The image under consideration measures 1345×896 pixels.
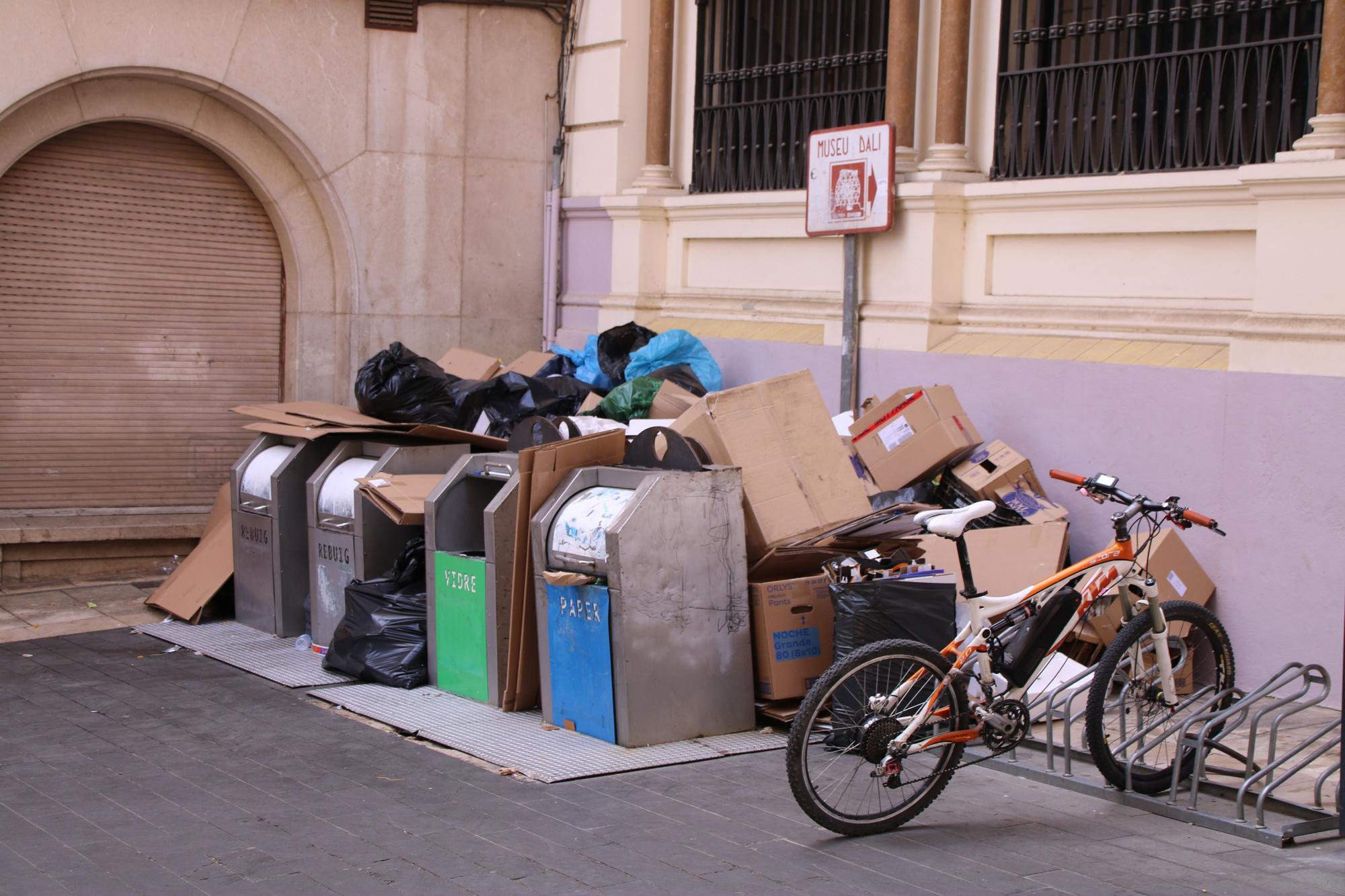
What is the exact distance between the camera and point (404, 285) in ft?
34.4

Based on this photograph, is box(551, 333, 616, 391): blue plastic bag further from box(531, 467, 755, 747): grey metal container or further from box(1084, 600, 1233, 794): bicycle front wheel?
box(1084, 600, 1233, 794): bicycle front wheel

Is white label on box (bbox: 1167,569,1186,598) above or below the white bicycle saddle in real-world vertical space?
below

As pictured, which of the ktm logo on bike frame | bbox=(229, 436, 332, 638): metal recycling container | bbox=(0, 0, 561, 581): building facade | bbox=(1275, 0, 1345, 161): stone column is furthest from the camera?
bbox=(0, 0, 561, 581): building facade

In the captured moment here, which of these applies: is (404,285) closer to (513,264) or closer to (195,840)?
(513,264)

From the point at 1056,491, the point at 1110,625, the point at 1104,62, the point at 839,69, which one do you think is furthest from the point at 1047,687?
the point at 839,69

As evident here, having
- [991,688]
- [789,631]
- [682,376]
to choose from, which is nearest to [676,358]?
[682,376]

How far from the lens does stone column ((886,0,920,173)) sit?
28.4 ft

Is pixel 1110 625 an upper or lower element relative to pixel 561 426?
lower

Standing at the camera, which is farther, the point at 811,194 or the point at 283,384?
the point at 283,384

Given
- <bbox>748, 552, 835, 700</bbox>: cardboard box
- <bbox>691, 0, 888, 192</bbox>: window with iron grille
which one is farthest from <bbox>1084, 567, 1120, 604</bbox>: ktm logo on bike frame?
<bbox>691, 0, 888, 192</bbox>: window with iron grille

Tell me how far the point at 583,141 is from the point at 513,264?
40.9 inches

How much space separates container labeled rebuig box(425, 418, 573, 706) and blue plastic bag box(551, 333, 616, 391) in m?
2.33

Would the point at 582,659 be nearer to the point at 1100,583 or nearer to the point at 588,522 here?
the point at 588,522

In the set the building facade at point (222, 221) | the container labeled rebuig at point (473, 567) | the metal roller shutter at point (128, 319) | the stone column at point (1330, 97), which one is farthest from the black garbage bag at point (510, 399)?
the stone column at point (1330, 97)
